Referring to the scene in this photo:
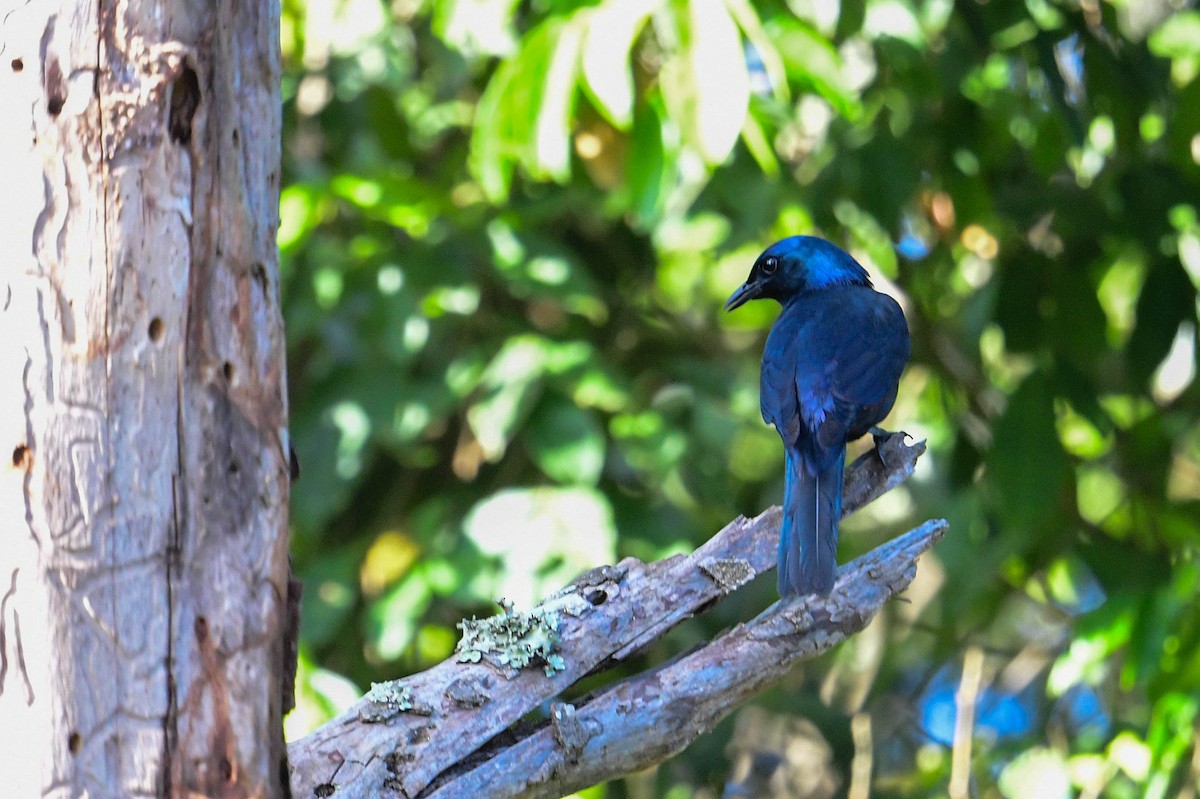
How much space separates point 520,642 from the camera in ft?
8.40

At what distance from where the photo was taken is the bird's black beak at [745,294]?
183 inches

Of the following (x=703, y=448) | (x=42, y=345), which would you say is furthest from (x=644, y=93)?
(x=42, y=345)

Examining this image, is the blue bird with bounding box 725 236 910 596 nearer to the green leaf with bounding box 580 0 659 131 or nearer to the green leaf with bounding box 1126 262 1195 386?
the green leaf with bounding box 1126 262 1195 386

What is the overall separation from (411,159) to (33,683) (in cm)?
380

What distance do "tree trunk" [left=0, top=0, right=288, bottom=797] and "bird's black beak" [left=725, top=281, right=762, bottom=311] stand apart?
2758 mm

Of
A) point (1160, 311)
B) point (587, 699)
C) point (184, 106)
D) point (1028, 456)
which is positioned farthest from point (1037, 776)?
point (184, 106)

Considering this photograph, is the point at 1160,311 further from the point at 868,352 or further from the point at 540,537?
the point at 540,537

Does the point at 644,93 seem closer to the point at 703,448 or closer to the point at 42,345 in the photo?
the point at 703,448

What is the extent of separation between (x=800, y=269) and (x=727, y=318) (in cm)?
148

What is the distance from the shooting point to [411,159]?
Result: 5.53 m

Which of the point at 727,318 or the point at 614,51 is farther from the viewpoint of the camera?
the point at 727,318

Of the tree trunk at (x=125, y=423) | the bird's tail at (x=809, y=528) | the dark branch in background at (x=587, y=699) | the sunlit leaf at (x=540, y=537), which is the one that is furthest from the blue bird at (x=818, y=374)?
the tree trunk at (x=125, y=423)

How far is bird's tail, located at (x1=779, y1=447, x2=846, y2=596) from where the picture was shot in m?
2.84

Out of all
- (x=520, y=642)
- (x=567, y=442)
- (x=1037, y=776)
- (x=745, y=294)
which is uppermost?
(x=745, y=294)
